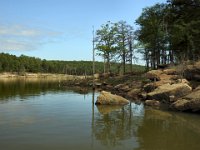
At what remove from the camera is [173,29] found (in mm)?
53000

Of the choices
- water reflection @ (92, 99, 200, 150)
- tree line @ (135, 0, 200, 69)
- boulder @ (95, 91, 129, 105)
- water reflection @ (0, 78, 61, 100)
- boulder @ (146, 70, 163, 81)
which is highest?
tree line @ (135, 0, 200, 69)

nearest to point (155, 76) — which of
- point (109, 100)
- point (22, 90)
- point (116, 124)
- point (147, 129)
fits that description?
point (109, 100)

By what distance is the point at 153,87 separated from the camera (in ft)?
123

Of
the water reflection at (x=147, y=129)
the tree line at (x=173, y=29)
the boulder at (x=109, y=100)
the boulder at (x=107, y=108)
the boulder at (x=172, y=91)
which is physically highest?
the tree line at (x=173, y=29)

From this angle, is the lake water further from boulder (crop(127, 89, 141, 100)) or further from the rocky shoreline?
boulder (crop(127, 89, 141, 100))

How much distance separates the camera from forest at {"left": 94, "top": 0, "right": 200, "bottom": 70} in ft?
166

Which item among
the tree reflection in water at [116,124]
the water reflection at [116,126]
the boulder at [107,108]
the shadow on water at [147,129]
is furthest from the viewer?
the boulder at [107,108]

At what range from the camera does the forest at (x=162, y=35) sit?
1988 inches

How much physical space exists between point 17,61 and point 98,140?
184 m

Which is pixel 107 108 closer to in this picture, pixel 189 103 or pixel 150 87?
pixel 189 103

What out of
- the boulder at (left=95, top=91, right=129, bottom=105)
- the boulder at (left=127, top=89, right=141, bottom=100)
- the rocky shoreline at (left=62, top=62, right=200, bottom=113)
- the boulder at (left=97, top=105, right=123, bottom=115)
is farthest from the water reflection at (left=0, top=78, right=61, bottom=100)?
the boulder at (left=97, top=105, right=123, bottom=115)

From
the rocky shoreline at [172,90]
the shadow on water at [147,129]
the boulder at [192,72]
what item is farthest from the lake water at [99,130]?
the boulder at [192,72]

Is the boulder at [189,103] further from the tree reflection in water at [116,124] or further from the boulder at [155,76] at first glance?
the boulder at [155,76]

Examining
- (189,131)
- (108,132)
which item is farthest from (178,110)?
(108,132)
